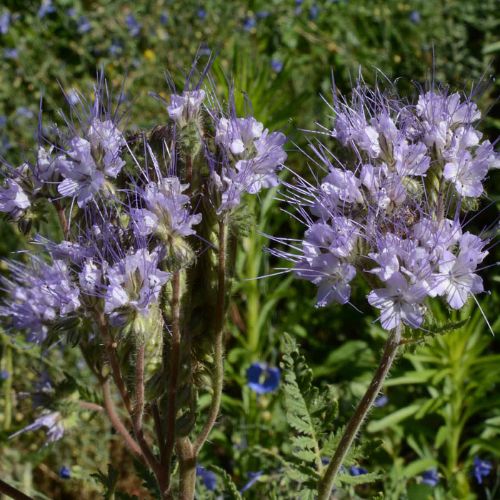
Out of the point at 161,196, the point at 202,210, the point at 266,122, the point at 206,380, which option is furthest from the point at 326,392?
the point at 266,122

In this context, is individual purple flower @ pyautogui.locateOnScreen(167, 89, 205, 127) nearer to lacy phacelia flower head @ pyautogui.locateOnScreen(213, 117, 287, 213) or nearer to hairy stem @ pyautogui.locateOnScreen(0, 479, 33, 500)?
lacy phacelia flower head @ pyautogui.locateOnScreen(213, 117, 287, 213)

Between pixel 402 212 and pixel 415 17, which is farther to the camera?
pixel 415 17

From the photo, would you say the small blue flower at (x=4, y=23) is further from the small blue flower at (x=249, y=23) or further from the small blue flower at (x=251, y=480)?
the small blue flower at (x=251, y=480)

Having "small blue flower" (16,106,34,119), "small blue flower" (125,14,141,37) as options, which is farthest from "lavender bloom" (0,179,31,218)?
"small blue flower" (125,14,141,37)

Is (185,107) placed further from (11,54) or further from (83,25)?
(83,25)

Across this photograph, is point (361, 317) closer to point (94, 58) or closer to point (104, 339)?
point (104, 339)

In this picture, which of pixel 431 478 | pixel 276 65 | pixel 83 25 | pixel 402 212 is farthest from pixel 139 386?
pixel 83 25
